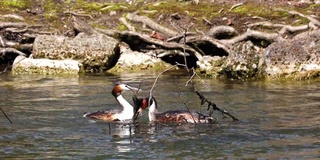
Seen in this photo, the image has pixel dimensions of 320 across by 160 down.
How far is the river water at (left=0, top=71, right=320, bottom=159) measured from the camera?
941 centimetres

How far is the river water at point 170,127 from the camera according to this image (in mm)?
9406

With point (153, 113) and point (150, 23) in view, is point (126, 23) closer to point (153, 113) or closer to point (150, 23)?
point (150, 23)

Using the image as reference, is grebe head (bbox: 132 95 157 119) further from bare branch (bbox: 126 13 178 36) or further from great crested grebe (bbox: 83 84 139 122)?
bare branch (bbox: 126 13 178 36)

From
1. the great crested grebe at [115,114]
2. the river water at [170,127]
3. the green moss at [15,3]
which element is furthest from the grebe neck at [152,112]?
the green moss at [15,3]

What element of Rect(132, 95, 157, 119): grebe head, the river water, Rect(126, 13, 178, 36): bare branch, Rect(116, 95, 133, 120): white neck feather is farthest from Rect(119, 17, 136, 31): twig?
Rect(132, 95, 157, 119): grebe head

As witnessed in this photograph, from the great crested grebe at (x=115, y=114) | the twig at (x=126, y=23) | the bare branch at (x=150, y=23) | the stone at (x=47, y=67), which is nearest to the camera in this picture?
the great crested grebe at (x=115, y=114)

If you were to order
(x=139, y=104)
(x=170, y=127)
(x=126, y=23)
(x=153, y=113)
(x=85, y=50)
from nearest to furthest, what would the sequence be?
(x=170, y=127)
(x=153, y=113)
(x=139, y=104)
(x=85, y=50)
(x=126, y=23)

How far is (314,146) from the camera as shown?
9.54 m

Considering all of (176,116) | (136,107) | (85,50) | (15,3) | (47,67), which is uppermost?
(15,3)

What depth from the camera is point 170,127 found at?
11555 mm

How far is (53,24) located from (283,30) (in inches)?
372

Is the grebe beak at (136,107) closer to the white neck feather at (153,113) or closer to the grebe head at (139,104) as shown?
the grebe head at (139,104)

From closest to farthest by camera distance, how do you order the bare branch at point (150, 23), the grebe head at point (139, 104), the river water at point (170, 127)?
1. the river water at point (170, 127)
2. the grebe head at point (139, 104)
3. the bare branch at point (150, 23)

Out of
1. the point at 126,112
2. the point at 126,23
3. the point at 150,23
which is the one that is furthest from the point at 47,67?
the point at 126,112
